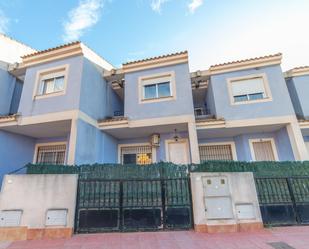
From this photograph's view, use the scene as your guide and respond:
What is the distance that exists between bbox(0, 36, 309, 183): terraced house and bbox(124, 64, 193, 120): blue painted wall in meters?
0.06

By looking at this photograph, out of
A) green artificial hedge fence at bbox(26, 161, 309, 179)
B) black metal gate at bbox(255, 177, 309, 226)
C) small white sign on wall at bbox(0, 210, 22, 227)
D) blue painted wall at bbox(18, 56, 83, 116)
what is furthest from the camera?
blue painted wall at bbox(18, 56, 83, 116)

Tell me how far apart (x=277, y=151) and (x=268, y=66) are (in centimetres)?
526

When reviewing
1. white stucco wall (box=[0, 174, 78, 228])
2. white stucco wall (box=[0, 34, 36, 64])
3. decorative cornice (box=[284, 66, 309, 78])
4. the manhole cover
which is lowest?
the manhole cover

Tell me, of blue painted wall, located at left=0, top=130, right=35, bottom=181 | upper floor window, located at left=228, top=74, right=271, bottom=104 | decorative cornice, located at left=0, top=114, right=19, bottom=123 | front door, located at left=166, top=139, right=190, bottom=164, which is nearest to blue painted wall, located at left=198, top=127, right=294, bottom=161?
front door, located at left=166, top=139, right=190, bottom=164

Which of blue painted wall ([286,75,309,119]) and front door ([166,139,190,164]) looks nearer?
blue painted wall ([286,75,309,119])

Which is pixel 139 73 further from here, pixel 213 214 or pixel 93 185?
pixel 213 214

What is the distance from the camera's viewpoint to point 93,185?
613 centimetres

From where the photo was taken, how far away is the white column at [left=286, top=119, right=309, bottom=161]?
30.7ft

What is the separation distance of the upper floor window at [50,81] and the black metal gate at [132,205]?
6.43 meters

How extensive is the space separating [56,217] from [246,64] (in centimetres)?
1241

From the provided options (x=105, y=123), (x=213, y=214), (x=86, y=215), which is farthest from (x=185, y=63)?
(x=86, y=215)

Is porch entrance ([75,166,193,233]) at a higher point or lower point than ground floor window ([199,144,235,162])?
lower

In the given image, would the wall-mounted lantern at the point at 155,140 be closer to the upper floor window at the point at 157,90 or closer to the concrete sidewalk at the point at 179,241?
the upper floor window at the point at 157,90

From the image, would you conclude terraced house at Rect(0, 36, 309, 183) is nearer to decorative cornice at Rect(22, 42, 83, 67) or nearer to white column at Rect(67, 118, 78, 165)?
decorative cornice at Rect(22, 42, 83, 67)
